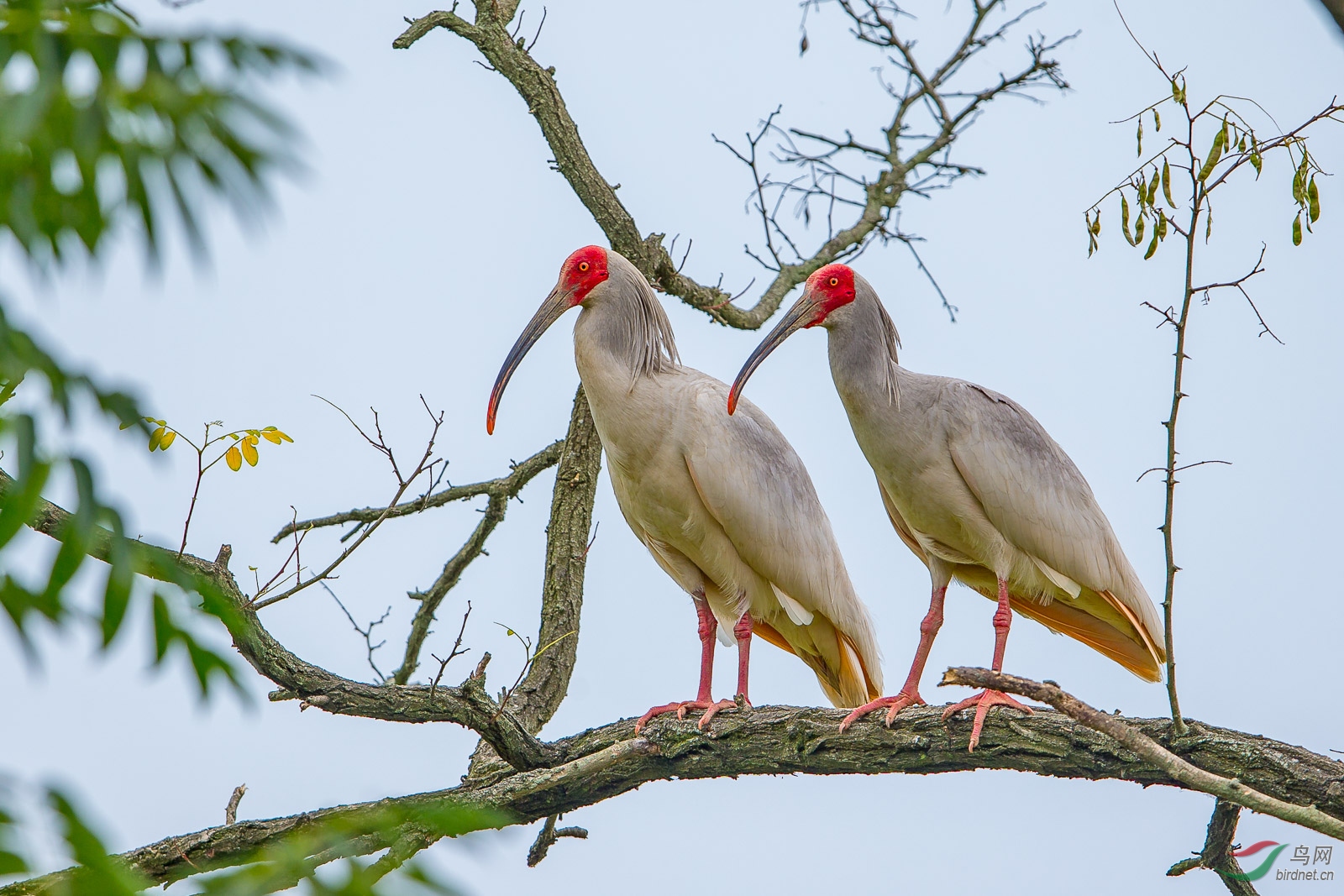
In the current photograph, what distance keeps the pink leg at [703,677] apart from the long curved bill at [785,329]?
1084 millimetres

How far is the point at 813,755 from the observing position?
4836 millimetres

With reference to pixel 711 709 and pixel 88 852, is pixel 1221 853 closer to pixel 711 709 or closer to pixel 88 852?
pixel 711 709

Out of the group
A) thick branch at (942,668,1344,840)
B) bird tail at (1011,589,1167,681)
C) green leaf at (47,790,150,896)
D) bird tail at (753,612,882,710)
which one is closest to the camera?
green leaf at (47,790,150,896)

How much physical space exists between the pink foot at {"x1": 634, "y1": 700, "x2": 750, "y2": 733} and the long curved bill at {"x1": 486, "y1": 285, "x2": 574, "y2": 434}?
Result: 64.8 inches

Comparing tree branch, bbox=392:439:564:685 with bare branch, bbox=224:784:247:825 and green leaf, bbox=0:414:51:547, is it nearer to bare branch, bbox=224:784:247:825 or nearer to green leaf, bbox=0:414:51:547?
bare branch, bbox=224:784:247:825

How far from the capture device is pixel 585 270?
611 centimetres

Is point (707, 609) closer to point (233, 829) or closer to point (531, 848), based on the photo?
point (531, 848)

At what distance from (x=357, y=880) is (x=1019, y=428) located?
4.60m

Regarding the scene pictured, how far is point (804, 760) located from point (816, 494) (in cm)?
162

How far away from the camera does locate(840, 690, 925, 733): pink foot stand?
15.8 ft

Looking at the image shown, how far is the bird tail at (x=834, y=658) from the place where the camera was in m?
6.24

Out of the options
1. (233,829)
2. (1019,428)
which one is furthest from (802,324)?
(233,829)

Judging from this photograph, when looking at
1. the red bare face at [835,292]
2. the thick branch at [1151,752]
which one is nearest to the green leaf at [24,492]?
the thick branch at [1151,752]

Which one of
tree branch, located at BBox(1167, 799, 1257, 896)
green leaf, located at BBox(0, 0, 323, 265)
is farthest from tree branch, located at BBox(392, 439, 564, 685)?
green leaf, located at BBox(0, 0, 323, 265)
